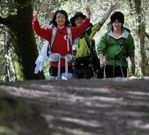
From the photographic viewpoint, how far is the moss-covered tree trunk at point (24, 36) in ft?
47.3

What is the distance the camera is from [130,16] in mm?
21219

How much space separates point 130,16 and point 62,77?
42.3 ft

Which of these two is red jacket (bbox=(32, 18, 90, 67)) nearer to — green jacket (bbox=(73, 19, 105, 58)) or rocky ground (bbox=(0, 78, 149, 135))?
green jacket (bbox=(73, 19, 105, 58))

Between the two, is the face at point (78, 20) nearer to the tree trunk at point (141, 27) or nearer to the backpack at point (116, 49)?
the backpack at point (116, 49)

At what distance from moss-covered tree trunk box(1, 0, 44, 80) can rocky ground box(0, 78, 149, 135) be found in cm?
755

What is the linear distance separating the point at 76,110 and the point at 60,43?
3702mm

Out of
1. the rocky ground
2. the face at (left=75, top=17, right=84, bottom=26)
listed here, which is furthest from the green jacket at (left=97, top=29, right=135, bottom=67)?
the rocky ground

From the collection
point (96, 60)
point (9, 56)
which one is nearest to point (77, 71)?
point (96, 60)

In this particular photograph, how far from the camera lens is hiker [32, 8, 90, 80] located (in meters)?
8.82

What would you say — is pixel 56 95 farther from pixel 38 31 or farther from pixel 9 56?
pixel 9 56

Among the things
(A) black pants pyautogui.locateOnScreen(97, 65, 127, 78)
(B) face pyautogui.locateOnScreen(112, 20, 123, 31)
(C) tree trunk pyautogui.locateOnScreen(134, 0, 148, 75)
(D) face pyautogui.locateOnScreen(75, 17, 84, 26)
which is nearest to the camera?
(B) face pyautogui.locateOnScreen(112, 20, 123, 31)

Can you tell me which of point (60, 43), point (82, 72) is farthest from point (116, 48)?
point (60, 43)

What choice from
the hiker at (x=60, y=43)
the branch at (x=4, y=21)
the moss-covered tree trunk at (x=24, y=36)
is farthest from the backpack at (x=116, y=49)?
the branch at (x=4, y=21)

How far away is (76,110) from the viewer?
5312mm
